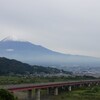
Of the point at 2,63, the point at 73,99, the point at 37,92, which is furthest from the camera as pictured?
the point at 2,63

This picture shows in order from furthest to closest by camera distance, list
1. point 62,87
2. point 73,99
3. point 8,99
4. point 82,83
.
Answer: point 82,83 < point 62,87 < point 73,99 < point 8,99

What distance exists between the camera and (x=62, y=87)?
3120 inches

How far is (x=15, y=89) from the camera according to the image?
184 ft

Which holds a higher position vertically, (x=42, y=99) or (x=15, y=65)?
(x=15, y=65)

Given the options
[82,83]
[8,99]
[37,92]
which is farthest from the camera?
[82,83]

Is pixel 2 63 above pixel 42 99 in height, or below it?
above

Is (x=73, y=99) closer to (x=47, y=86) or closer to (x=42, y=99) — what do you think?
(x=42, y=99)

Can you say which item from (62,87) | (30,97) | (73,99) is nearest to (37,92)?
(30,97)

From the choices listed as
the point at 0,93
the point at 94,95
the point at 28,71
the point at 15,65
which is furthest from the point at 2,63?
the point at 0,93

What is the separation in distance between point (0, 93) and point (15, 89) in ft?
66.4

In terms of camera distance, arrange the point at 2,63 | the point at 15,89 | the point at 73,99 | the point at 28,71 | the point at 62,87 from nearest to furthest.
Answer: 1. the point at 15,89
2. the point at 73,99
3. the point at 62,87
4. the point at 2,63
5. the point at 28,71

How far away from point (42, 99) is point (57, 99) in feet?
8.03

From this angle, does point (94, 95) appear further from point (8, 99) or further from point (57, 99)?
point (8, 99)

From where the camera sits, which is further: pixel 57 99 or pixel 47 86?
pixel 47 86
